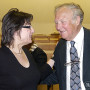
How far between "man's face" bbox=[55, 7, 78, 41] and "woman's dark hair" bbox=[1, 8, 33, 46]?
326 millimetres

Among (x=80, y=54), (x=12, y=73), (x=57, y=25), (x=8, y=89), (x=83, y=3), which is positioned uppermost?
(x=83, y=3)

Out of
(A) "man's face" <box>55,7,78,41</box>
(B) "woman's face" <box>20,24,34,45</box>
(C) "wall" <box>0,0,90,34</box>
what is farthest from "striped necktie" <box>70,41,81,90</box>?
(C) "wall" <box>0,0,90,34</box>

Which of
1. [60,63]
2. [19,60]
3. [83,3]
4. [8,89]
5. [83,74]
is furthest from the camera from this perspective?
[83,3]

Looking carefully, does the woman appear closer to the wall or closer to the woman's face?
the woman's face

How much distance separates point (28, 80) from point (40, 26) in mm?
9824

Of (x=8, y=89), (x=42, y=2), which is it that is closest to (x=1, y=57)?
(x=8, y=89)

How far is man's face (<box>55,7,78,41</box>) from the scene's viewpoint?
5.93 ft

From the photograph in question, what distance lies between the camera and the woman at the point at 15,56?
1519 mm

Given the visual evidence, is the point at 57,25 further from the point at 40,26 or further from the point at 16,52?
the point at 40,26

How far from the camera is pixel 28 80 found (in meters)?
1.60

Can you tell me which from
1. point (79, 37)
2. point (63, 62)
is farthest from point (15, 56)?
point (79, 37)

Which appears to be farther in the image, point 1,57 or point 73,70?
point 73,70

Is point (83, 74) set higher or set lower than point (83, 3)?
lower

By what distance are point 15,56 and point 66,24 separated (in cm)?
55
